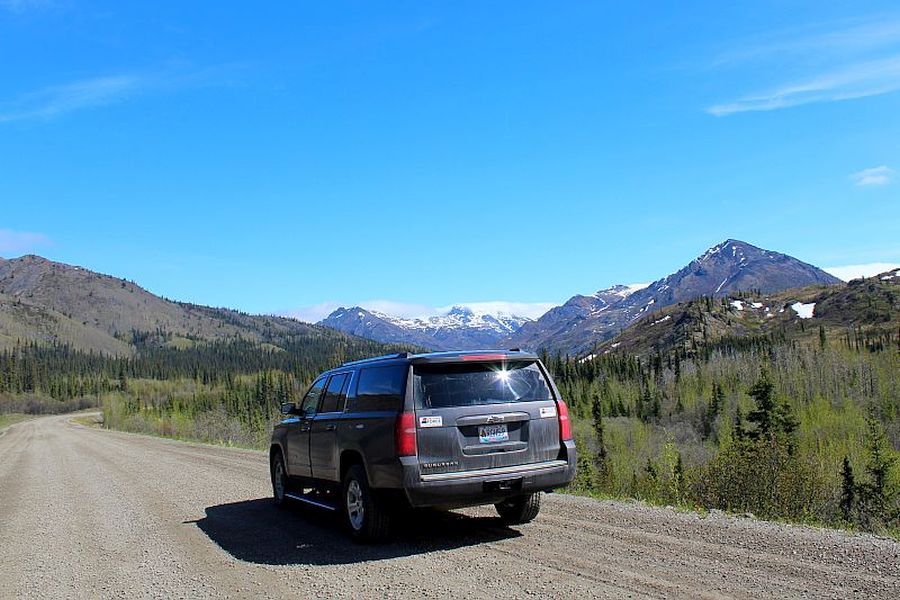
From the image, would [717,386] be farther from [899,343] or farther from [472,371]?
[472,371]

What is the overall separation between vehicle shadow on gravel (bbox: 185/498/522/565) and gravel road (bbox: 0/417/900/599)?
3 cm

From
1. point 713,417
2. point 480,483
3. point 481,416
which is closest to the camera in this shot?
point 480,483

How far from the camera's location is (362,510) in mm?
8883

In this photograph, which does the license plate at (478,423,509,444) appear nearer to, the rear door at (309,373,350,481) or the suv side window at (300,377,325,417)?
the rear door at (309,373,350,481)

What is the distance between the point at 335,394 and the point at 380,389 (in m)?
1.69

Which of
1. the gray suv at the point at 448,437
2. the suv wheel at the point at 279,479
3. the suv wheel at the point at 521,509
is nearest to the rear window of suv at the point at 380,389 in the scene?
the gray suv at the point at 448,437

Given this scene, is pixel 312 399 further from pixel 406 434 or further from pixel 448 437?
pixel 448 437

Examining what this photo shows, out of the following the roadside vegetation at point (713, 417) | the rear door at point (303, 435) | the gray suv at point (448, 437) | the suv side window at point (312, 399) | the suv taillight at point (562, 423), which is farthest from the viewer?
the roadside vegetation at point (713, 417)

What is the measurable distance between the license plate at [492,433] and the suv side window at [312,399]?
355 cm

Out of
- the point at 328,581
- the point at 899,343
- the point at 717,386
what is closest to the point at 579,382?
the point at 717,386

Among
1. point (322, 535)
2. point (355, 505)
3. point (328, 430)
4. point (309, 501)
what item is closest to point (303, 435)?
point (309, 501)

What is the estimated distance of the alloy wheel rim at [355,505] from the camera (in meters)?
8.97

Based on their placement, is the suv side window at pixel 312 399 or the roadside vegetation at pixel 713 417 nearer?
the suv side window at pixel 312 399

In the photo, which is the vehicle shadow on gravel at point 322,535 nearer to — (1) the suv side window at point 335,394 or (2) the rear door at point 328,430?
(2) the rear door at point 328,430
